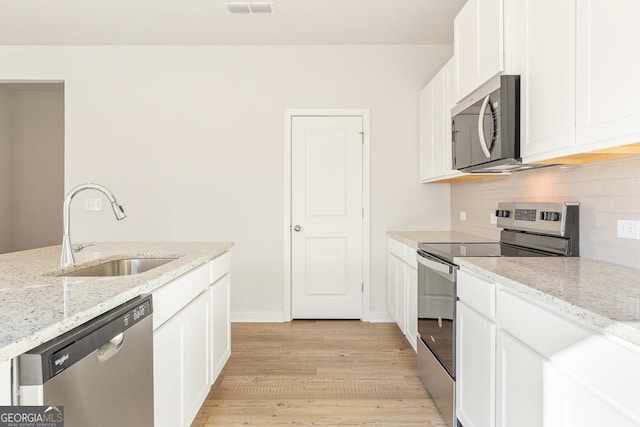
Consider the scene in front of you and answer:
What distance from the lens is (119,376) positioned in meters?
1.22

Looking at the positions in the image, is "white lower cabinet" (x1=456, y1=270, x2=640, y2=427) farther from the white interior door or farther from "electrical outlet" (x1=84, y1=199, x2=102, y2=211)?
"electrical outlet" (x1=84, y1=199, x2=102, y2=211)

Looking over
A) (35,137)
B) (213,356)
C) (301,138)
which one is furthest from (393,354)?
(35,137)

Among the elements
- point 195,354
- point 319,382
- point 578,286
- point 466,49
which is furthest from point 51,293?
point 466,49

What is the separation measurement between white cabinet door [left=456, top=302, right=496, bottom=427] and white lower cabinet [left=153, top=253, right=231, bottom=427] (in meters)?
1.28

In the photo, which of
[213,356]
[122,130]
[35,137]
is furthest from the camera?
[35,137]

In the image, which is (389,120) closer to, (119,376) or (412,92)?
(412,92)

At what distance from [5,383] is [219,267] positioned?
1.71 meters

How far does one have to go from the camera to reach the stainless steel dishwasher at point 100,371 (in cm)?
89

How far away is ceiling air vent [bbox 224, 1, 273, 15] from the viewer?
3297mm

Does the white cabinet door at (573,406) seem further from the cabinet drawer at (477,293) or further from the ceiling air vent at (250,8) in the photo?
the ceiling air vent at (250,8)

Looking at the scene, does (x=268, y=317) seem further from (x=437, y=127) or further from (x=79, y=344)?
(x=79, y=344)

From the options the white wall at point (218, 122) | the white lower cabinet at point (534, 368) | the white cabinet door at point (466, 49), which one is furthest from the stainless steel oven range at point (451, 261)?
the white wall at point (218, 122)

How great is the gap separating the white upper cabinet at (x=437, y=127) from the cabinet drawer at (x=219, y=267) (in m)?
1.77

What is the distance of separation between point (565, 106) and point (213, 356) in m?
2.14
